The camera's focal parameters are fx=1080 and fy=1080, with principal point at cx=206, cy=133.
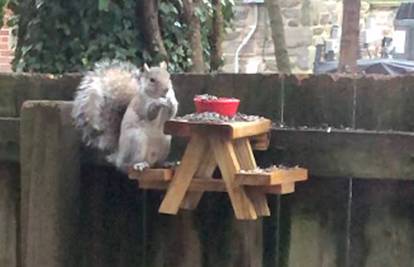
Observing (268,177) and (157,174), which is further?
(157,174)

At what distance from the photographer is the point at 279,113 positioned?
2875 mm

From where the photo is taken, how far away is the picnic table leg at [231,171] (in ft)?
8.49

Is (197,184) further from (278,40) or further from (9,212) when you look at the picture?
(278,40)

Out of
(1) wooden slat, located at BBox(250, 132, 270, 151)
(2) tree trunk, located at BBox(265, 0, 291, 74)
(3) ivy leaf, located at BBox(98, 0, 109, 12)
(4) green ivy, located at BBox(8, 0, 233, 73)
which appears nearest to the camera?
(1) wooden slat, located at BBox(250, 132, 270, 151)

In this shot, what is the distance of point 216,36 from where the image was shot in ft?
16.3

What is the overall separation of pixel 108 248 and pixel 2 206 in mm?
351

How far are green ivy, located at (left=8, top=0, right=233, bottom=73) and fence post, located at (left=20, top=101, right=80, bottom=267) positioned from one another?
1228mm

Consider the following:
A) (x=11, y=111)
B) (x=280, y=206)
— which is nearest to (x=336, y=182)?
(x=280, y=206)

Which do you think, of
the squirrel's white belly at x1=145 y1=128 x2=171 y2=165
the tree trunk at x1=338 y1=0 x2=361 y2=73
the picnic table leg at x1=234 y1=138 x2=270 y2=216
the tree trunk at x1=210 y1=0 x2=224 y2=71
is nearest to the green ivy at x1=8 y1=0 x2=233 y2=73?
the tree trunk at x1=210 y1=0 x2=224 y2=71

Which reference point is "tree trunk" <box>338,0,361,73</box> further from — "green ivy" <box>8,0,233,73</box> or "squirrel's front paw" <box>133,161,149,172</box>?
"squirrel's front paw" <box>133,161,149,172</box>

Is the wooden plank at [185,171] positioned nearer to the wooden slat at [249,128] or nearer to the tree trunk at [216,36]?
the wooden slat at [249,128]

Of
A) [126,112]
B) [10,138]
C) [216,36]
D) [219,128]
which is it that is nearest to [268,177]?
[219,128]

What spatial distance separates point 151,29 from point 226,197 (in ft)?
5.41

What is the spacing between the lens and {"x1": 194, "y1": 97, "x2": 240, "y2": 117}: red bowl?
8.79ft
